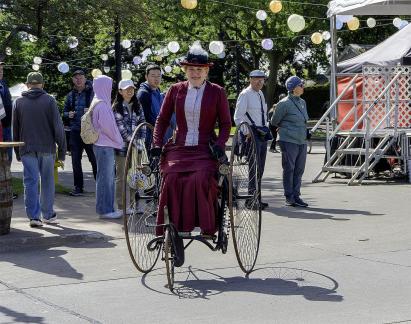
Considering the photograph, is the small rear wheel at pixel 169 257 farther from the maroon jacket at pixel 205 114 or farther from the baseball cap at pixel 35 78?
the baseball cap at pixel 35 78

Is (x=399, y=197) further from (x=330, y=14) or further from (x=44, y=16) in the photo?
(x=44, y=16)

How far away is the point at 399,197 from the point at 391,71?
6.12 m

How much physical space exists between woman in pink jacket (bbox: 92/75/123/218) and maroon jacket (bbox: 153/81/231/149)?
3.42 metres

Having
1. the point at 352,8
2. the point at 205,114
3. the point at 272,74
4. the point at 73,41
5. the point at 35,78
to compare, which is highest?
the point at 352,8

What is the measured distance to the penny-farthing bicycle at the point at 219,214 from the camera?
7.44 metres

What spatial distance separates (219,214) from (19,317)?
196 centimetres

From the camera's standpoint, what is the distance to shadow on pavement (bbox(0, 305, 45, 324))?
6.37 metres

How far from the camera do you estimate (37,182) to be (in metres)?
10.7

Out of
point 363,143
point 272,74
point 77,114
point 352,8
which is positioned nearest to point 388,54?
point 352,8

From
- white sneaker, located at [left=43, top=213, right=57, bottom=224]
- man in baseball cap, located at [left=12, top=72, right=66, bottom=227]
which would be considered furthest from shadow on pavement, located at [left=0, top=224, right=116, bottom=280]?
man in baseball cap, located at [left=12, top=72, right=66, bottom=227]

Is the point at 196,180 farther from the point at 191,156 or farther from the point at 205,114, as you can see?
the point at 205,114

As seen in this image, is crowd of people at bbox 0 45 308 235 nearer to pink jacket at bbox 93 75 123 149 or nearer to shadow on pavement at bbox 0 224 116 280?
pink jacket at bbox 93 75 123 149

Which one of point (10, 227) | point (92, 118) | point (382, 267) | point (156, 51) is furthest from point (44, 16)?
point (156, 51)

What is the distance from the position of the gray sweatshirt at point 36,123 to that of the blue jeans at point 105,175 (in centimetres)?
68
